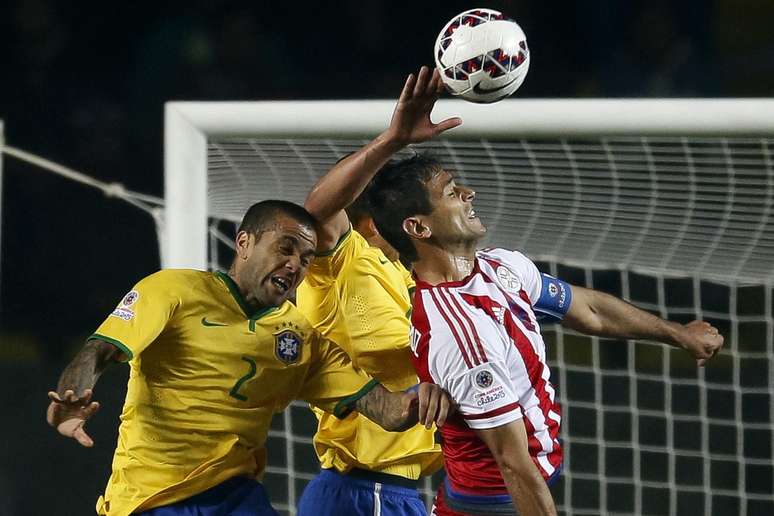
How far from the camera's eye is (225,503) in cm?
276

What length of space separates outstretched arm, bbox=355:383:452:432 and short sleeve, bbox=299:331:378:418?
1.1 inches

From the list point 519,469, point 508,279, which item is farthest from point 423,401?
point 508,279

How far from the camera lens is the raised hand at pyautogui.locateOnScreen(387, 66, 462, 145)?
258cm

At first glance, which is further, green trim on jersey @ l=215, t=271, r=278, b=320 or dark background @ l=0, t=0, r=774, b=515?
dark background @ l=0, t=0, r=774, b=515

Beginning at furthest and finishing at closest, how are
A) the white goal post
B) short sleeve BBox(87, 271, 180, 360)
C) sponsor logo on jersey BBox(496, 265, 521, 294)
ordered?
the white goal post → sponsor logo on jersey BBox(496, 265, 521, 294) → short sleeve BBox(87, 271, 180, 360)

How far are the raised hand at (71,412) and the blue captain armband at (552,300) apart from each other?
40.0 inches

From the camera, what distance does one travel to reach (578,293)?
2.80m

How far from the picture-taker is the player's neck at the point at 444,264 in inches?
102

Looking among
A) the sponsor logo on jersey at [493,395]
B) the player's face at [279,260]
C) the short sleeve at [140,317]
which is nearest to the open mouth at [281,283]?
the player's face at [279,260]

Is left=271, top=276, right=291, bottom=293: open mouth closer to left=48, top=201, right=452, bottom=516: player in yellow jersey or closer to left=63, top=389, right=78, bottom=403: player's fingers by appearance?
left=48, top=201, right=452, bottom=516: player in yellow jersey

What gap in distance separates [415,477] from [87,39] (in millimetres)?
5636

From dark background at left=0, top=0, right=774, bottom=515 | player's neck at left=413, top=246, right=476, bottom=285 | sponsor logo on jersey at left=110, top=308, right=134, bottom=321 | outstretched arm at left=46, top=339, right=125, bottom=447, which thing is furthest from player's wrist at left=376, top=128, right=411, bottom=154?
dark background at left=0, top=0, right=774, bottom=515

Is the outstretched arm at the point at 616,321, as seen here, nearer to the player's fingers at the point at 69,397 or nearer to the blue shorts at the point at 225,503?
the blue shorts at the point at 225,503

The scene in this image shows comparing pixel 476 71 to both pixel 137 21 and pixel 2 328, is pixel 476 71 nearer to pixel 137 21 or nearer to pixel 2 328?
pixel 2 328
